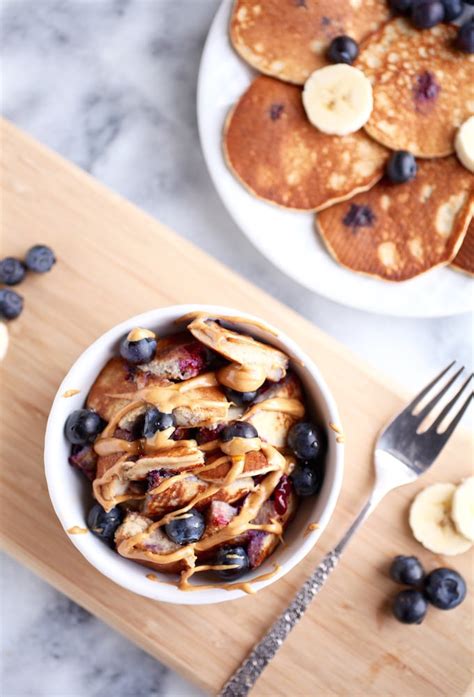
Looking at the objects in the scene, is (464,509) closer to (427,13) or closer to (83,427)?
(83,427)

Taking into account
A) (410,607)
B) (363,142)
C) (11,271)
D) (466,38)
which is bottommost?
(410,607)

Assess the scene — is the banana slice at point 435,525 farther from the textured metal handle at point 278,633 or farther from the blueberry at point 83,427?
the blueberry at point 83,427

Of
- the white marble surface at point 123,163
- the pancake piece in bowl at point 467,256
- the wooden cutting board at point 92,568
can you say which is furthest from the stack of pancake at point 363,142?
the wooden cutting board at point 92,568

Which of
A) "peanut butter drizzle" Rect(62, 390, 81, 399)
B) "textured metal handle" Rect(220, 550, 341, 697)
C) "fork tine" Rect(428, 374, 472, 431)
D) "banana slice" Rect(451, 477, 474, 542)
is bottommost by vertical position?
"textured metal handle" Rect(220, 550, 341, 697)

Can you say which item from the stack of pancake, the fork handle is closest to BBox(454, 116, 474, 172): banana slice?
the stack of pancake

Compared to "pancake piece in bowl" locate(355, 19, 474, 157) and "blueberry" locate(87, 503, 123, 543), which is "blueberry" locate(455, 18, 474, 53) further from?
"blueberry" locate(87, 503, 123, 543)

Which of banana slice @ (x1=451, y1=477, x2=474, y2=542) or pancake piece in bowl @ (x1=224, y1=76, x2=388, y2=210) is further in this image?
pancake piece in bowl @ (x1=224, y1=76, x2=388, y2=210)

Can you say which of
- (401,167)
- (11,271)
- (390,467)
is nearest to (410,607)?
(390,467)
